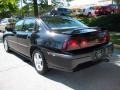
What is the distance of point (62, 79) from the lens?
5512mm

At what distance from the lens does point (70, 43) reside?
4.97m

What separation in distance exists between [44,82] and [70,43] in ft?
3.78

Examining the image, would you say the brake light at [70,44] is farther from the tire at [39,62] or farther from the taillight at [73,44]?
the tire at [39,62]

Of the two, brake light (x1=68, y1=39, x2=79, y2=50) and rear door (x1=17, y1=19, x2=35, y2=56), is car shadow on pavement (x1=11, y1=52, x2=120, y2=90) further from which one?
rear door (x1=17, y1=19, x2=35, y2=56)

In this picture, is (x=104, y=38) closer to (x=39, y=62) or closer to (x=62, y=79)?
(x=62, y=79)

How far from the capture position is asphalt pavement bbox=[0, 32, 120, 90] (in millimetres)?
5008

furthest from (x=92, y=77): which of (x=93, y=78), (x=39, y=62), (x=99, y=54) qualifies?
(x=39, y=62)

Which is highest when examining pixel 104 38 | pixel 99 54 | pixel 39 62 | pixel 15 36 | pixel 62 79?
pixel 104 38

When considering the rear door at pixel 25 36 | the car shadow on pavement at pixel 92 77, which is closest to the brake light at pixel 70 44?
the car shadow on pavement at pixel 92 77

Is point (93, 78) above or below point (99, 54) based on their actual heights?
below

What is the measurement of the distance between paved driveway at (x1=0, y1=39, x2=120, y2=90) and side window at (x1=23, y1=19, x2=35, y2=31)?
1118mm

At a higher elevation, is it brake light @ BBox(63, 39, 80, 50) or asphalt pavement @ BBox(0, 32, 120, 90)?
brake light @ BBox(63, 39, 80, 50)

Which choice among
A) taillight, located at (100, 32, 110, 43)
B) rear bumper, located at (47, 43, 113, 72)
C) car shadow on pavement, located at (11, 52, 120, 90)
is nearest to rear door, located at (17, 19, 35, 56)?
car shadow on pavement, located at (11, 52, 120, 90)

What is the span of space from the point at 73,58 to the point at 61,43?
452 mm
